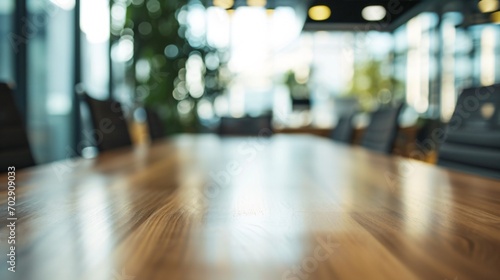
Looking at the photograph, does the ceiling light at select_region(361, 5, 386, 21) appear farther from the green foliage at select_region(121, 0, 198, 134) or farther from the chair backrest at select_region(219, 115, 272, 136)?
the green foliage at select_region(121, 0, 198, 134)

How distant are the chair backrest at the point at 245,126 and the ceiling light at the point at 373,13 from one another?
1635 mm

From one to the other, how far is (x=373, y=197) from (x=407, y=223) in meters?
0.21

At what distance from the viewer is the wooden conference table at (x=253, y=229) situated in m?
0.38

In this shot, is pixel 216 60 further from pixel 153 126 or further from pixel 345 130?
pixel 345 130

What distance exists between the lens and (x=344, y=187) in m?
0.89

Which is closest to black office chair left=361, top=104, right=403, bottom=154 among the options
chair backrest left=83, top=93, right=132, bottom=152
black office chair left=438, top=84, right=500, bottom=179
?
black office chair left=438, top=84, right=500, bottom=179

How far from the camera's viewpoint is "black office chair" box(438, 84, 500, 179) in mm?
1381

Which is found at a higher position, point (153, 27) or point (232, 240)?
point (153, 27)

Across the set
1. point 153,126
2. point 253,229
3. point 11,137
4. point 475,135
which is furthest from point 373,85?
point 253,229

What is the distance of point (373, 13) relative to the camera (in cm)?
274

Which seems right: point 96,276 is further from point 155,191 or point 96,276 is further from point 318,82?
point 318,82

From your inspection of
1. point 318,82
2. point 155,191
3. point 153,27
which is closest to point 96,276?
point 155,191

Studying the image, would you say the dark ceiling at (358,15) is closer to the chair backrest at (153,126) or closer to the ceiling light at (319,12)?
the ceiling light at (319,12)

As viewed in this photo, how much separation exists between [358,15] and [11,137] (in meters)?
2.12
